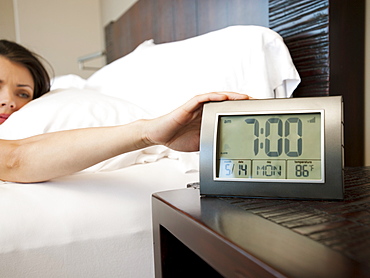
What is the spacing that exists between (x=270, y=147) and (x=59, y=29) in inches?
115

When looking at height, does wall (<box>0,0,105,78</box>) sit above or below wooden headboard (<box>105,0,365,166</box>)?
above

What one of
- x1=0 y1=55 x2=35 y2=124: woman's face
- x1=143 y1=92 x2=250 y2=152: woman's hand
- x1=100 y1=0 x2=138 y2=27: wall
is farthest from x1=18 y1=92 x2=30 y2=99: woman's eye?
x1=100 y1=0 x2=138 y2=27: wall

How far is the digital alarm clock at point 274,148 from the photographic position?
44 cm

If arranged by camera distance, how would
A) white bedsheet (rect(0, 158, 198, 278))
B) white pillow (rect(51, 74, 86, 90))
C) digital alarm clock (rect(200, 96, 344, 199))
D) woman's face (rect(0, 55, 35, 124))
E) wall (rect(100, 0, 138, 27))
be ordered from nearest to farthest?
digital alarm clock (rect(200, 96, 344, 199)) < white bedsheet (rect(0, 158, 198, 278)) < woman's face (rect(0, 55, 35, 124)) < white pillow (rect(51, 74, 86, 90)) < wall (rect(100, 0, 138, 27))

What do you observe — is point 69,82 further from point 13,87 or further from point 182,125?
point 182,125

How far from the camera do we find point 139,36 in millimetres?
2057

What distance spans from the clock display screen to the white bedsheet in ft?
0.76

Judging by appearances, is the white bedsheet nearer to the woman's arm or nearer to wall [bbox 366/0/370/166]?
the woman's arm

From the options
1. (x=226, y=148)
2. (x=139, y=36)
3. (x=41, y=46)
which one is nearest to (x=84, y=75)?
(x=41, y=46)

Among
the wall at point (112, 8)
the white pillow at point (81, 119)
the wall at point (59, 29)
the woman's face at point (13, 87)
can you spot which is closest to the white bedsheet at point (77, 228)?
the white pillow at point (81, 119)

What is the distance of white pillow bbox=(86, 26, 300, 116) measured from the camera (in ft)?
2.90

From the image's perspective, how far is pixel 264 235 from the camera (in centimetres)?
33

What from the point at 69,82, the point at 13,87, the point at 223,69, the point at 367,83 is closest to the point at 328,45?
the point at 367,83

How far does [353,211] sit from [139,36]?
1.86m
